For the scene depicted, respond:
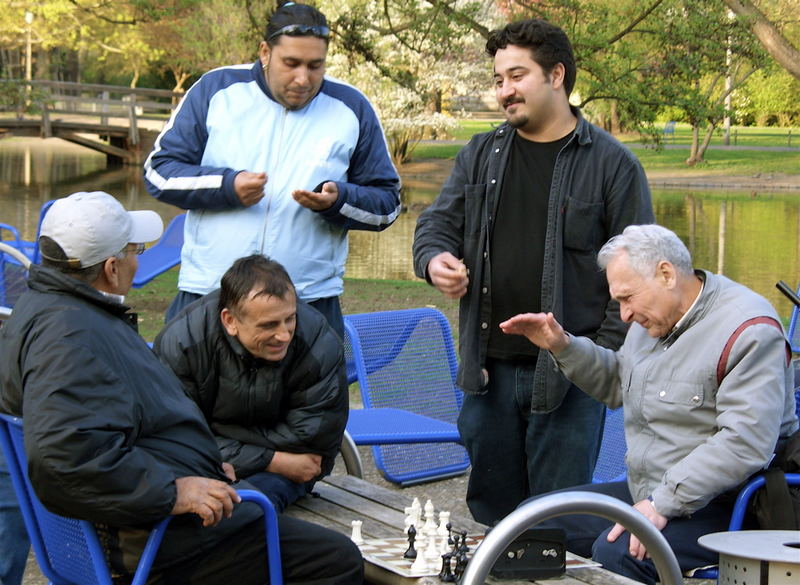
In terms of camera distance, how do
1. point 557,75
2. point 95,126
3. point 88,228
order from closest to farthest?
point 88,228 < point 557,75 < point 95,126

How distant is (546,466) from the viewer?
4113mm

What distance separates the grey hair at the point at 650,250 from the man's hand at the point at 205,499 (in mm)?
1344

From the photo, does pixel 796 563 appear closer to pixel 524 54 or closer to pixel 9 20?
pixel 524 54

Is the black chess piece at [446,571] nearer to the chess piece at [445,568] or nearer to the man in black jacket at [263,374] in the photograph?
the chess piece at [445,568]

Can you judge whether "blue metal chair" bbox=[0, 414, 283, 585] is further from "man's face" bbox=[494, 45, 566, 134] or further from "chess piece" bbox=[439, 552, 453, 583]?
"man's face" bbox=[494, 45, 566, 134]

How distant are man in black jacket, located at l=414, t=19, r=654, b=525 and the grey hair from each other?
1.51 ft

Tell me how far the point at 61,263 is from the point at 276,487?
3.70 feet

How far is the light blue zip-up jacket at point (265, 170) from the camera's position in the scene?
448cm

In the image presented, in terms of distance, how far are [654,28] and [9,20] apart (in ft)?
110

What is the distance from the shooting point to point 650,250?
3.48 meters

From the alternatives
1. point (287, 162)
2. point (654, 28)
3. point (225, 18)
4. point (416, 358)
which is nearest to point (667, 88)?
point (654, 28)

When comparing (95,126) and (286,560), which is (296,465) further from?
(95,126)

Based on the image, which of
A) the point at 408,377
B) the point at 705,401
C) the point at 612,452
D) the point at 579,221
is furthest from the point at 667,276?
the point at 408,377

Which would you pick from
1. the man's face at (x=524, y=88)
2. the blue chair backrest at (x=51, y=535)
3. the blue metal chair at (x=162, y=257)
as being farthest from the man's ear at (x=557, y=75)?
the blue metal chair at (x=162, y=257)
